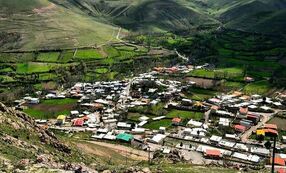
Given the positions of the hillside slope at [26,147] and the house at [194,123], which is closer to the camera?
the hillside slope at [26,147]

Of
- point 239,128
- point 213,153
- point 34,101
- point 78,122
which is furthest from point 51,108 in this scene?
point 213,153

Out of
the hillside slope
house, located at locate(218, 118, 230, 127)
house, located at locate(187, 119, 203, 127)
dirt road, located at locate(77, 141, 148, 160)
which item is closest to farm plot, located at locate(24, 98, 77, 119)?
dirt road, located at locate(77, 141, 148, 160)

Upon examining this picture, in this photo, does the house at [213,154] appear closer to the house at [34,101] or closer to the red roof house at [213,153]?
the red roof house at [213,153]

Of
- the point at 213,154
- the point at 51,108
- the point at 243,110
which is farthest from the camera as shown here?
the point at 51,108

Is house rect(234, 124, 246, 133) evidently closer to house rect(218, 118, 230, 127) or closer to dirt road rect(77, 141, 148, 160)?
house rect(218, 118, 230, 127)

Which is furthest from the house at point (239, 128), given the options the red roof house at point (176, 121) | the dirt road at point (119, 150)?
the dirt road at point (119, 150)

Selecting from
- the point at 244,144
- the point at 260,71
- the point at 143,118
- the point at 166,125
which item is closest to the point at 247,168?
the point at 244,144

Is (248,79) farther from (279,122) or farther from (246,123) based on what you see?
(246,123)

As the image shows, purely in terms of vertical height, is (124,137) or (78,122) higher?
(78,122)

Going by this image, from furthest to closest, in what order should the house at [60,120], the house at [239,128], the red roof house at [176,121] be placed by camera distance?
the house at [60,120], the red roof house at [176,121], the house at [239,128]
